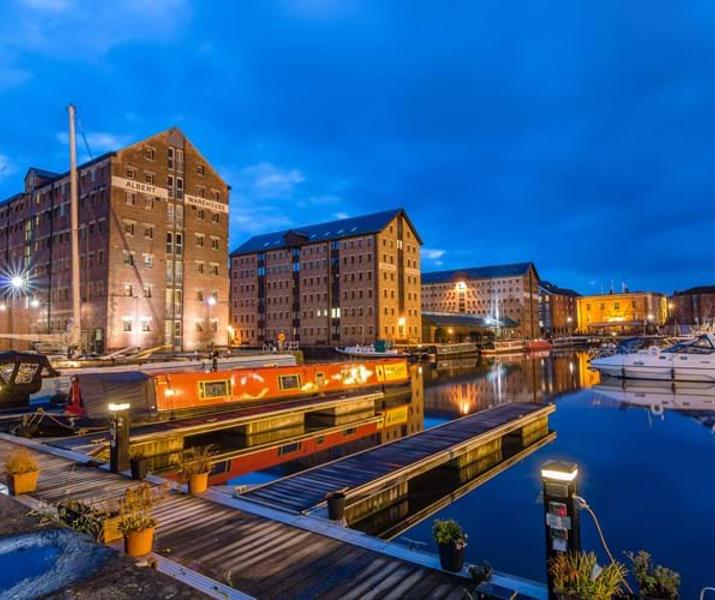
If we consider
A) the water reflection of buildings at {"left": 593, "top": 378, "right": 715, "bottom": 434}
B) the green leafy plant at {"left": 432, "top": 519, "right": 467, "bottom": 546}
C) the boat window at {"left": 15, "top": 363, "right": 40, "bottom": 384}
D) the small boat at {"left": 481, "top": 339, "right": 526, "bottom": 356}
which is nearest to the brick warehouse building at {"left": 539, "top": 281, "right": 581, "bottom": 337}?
the small boat at {"left": 481, "top": 339, "right": 526, "bottom": 356}

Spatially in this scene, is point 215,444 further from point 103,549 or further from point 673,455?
point 673,455

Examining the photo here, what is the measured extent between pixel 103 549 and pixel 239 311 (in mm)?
104197

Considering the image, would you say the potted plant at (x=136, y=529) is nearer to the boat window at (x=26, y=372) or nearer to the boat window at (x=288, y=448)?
the boat window at (x=288, y=448)

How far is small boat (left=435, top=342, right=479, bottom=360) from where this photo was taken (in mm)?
85062

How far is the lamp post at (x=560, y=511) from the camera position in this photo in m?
6.20

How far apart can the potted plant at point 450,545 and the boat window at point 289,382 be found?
22148 millimetres

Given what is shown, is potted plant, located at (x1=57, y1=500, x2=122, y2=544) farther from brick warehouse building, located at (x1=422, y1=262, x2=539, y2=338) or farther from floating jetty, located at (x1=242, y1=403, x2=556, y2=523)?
brick warehouse building, located at (x1=422, y1=262, x2=539, y2=338)

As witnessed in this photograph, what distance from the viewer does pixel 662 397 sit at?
39312 millimetres

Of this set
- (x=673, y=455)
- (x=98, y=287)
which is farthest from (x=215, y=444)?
(x=98, y=287)

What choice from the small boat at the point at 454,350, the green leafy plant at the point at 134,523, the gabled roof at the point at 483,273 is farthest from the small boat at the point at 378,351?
the gabled roof at the point at 483,273

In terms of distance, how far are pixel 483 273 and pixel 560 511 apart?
154842 millimetres

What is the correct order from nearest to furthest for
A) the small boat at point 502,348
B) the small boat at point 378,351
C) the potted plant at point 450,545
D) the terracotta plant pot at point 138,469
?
1. the potted plant at point 450,545
2. the terracotta plant pot at point 138,469
3. the small boat at point 378,351
4. the small boat at point 502,348

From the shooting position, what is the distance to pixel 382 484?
44.6ft

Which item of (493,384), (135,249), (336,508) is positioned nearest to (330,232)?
(135,249)
